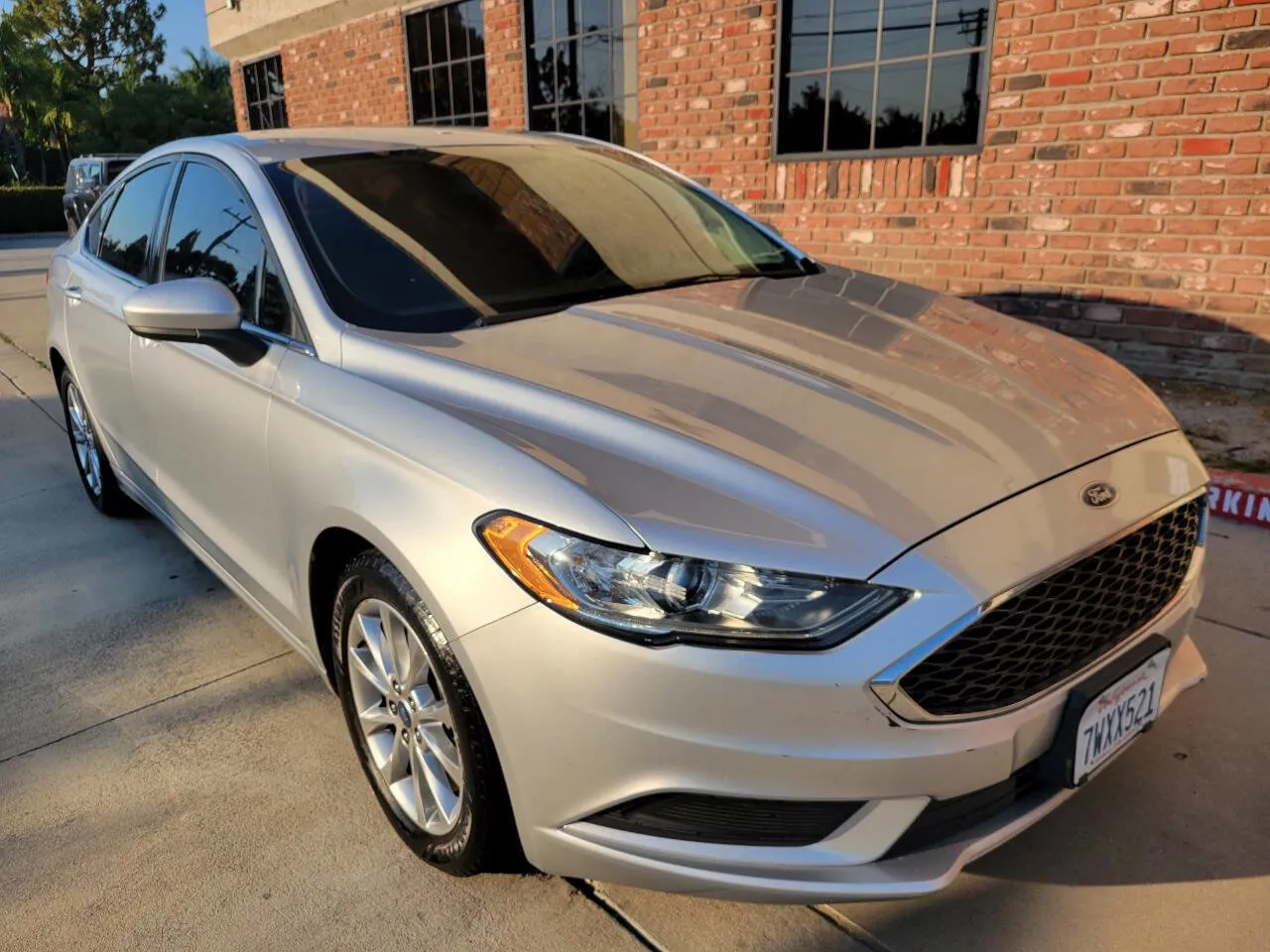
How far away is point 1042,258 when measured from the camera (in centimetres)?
564

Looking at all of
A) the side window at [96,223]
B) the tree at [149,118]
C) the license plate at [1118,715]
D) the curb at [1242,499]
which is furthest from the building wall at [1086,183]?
the tree at [149,118]

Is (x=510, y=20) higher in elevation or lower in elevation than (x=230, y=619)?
higher

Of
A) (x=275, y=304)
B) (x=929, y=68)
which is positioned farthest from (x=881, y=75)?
(x=275, y=304)

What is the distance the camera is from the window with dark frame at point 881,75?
5832 millimetres

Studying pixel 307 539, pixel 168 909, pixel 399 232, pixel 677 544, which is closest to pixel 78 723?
pixel 168 909

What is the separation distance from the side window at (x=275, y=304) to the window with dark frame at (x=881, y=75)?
4679 mm

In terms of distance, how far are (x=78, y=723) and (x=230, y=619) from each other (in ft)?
2.10

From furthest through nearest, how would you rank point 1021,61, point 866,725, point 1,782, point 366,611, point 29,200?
1. point 29,200
2. point 1021,61
3. point 1,782
4. point 366,611
5. point 866,725

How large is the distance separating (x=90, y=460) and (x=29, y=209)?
2945 cm

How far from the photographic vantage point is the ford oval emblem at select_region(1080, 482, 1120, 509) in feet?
5.99

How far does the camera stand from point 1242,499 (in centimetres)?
376

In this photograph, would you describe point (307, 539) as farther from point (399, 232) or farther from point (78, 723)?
point (78, 723)

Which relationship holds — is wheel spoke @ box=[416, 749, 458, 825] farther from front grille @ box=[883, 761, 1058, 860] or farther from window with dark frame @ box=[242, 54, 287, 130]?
window with dark frame @ box=[242, 54, 287, 130]

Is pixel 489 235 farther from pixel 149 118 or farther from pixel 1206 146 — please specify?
pixel 149 118
